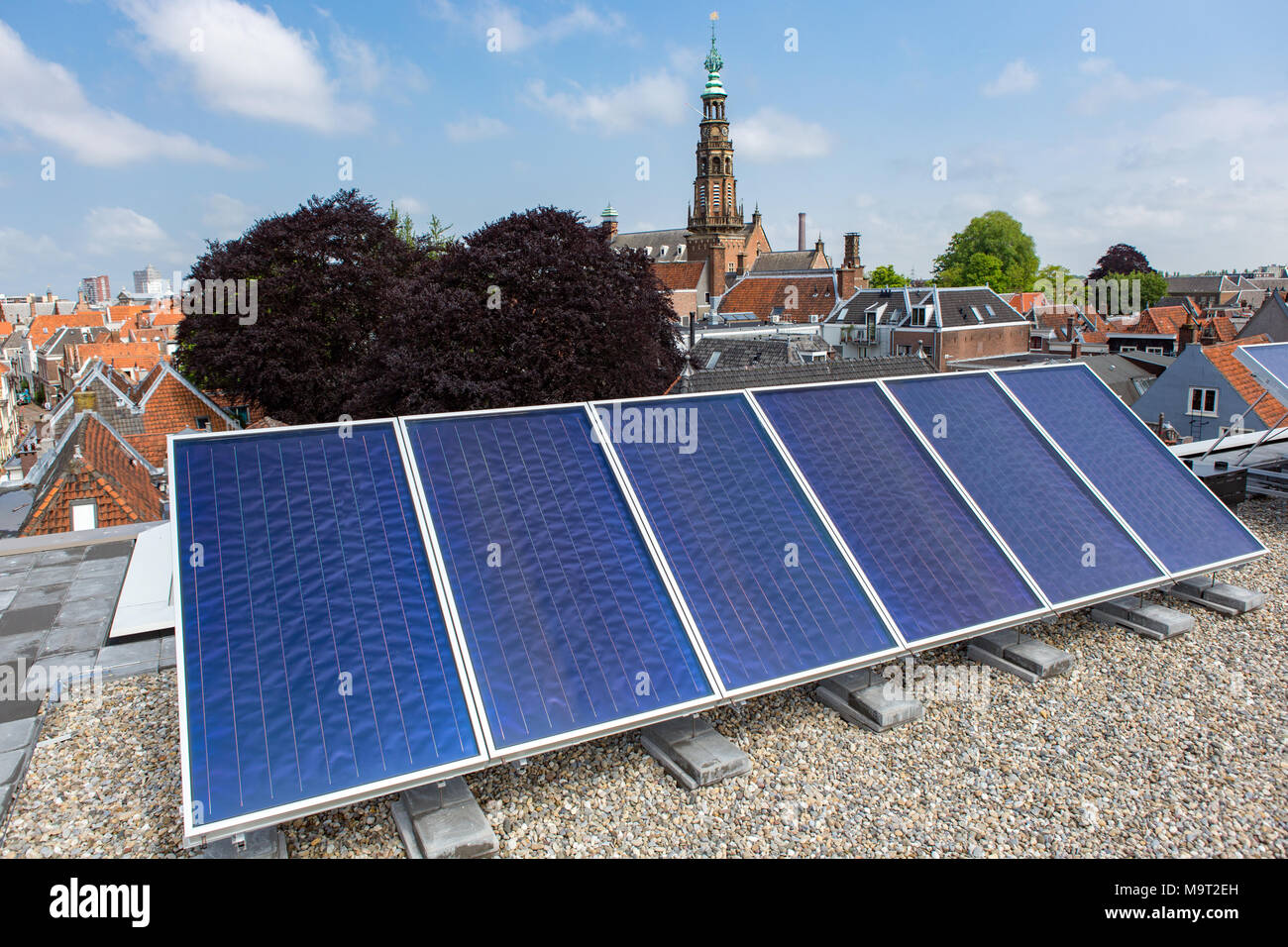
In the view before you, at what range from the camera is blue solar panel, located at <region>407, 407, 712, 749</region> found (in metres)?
6.56

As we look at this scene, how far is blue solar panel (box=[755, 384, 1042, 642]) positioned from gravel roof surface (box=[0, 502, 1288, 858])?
3.40 feet

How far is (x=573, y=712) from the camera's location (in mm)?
6469

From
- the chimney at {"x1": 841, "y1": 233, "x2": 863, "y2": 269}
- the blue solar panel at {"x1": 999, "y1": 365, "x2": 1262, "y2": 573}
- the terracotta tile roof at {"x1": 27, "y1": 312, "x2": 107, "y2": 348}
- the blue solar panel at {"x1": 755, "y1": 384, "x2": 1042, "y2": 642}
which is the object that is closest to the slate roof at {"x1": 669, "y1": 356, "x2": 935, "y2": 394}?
the blue solar panel at {"x1": 999, "y1": 365, "x2": 1262, "y2": 573}

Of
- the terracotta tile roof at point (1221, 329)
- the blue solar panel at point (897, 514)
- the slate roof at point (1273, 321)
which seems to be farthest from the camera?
the slate roof at point (1273, 321)

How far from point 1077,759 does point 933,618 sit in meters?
1.78

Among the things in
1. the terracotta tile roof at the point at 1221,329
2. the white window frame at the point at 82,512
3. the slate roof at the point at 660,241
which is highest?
the slate roof at the point at 660,241

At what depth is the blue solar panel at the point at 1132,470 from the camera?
10.6 metres

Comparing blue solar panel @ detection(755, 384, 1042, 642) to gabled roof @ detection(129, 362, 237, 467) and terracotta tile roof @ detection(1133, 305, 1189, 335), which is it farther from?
terracotta tile roof @ detection(1133, 305, 1189, 335)

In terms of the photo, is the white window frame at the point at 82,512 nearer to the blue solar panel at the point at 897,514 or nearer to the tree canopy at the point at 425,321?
the tree canopy at the point at 425,321

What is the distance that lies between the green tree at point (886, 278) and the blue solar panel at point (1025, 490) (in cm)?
10067

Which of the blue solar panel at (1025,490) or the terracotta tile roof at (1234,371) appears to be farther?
the terracotta tile roof at (1234,371)

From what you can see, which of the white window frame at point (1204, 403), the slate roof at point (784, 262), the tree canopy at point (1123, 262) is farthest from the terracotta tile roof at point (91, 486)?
the tree canopy at point (1123, 262)

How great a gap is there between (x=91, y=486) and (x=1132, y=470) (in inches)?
857
